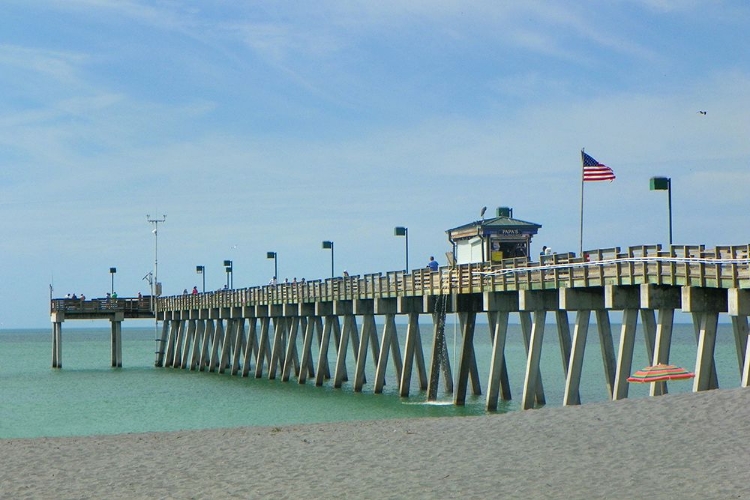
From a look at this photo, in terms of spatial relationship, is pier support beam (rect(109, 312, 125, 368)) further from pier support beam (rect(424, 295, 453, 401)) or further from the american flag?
the american flag

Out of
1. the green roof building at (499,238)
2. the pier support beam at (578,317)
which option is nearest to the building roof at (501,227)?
the green roof building at (499,238)

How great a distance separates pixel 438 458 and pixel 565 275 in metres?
13.7

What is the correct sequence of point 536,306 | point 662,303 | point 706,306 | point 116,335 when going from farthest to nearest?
point 116,335
point 536,306
point 662,303
point 706,306

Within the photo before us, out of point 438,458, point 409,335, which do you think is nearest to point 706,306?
point 438,458

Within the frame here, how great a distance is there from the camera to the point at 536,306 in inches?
1271

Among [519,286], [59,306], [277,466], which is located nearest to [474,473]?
[277,466]

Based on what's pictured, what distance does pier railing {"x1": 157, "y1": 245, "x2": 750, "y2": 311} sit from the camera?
23.8 meters

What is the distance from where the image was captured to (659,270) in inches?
1021

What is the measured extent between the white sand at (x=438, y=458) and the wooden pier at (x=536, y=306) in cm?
457

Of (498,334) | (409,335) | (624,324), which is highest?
(624,324)

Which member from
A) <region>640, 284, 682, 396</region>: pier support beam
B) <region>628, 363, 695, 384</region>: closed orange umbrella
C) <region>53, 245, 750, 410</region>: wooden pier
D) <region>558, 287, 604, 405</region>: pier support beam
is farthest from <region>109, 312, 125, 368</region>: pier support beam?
<region>628, 363, 695, 384</region>: closed orange umbrella

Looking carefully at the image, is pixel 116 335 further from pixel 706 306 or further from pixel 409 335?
pixel 706 306

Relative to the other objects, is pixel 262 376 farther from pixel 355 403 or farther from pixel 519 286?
pixel 519 286

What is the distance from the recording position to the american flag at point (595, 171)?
32344 mm
